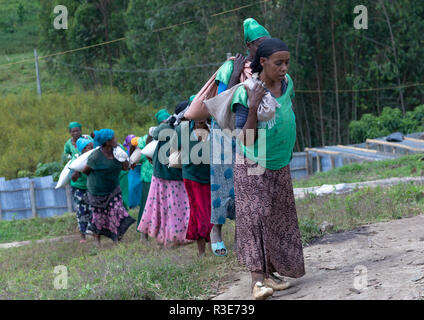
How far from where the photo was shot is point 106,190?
882 cm

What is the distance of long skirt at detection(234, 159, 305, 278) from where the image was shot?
4551 mm

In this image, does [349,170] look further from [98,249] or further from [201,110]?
[201,110]

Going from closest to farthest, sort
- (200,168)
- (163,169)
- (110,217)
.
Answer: (200,168) < (163,169) < (110,217)

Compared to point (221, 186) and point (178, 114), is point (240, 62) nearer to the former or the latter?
point (221, 186)

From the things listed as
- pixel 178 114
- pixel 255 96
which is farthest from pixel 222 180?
pixel 178 114

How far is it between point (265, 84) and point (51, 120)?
845 inches

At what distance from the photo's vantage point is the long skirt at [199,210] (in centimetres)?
646

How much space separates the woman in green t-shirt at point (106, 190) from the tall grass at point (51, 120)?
494 inches

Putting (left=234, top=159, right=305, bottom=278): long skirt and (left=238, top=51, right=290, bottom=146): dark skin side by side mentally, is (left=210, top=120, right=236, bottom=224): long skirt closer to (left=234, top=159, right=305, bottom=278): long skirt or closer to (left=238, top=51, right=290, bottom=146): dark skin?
(left=234, top=159, right=305, bottom=278): long skirt

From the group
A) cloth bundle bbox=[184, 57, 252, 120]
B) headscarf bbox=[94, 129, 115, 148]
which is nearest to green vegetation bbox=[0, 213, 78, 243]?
headscarf bbox=[94, 129, 115, 148]

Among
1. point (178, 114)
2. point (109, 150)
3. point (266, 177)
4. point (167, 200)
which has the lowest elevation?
point (167, 200)

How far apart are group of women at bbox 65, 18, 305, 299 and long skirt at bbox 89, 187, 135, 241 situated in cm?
150

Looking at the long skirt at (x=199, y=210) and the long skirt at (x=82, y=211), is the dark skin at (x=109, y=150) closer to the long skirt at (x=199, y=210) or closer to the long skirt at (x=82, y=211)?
the long skirt at (x=82, y=211)
